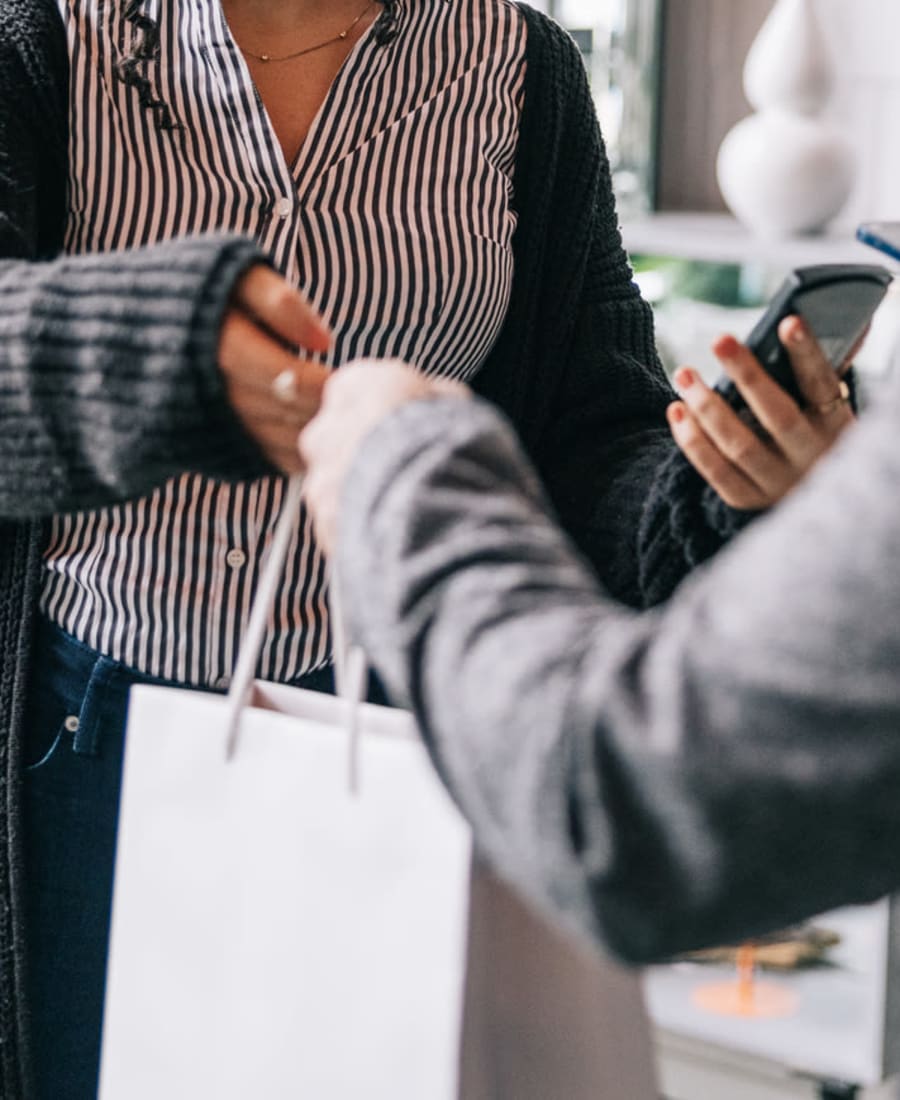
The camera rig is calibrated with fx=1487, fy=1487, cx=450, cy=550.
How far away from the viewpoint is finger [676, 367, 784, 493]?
2.62ft

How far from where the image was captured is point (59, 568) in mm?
973

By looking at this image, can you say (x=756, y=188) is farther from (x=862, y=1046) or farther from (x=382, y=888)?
(x=382, y=888)

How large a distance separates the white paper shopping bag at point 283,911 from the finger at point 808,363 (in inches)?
11.5

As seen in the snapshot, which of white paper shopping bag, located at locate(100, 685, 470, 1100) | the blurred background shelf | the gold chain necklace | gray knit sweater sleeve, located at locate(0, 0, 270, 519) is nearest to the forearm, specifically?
gray knit sweater sleeve, located at locate(0, 0, 270, 519)

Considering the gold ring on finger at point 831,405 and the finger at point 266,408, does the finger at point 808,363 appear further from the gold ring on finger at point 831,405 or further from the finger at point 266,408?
the finger at point 266,408

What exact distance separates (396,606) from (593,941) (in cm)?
12

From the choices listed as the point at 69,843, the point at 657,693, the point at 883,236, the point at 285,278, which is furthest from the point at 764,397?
the point at 69,843

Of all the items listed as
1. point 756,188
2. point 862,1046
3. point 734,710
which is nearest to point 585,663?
point 734,710

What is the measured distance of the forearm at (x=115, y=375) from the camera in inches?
23.5

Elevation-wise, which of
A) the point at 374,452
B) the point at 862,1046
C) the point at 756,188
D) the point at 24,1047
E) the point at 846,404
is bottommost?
the point at 862,1046

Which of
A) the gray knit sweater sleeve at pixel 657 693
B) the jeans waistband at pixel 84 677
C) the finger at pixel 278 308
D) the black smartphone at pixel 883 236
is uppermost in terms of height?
the black smartphone at pixel 883 236

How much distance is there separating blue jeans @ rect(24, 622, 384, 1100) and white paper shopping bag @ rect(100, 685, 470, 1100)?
0.65ft

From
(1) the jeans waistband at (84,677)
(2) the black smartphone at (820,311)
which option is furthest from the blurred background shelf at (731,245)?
(1) the jeans waistband at (84,677)

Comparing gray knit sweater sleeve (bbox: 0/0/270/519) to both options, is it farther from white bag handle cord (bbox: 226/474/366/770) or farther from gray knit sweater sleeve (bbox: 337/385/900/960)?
gray knit sweater sleeve (bbox: 337/385/900/960)
